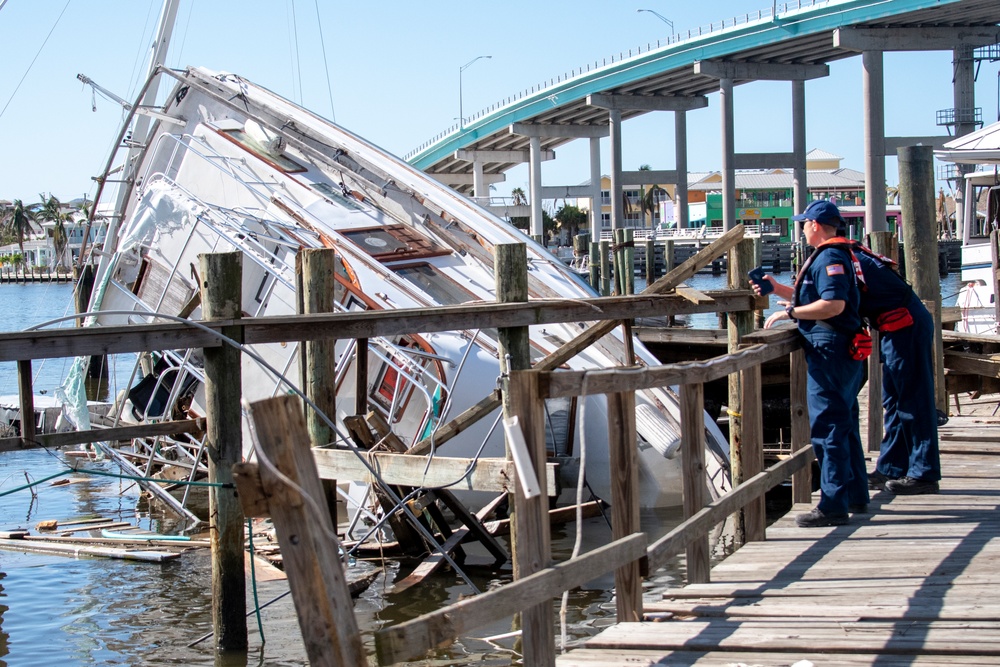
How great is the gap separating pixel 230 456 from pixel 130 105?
11168mm

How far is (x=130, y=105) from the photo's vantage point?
15.9 meters

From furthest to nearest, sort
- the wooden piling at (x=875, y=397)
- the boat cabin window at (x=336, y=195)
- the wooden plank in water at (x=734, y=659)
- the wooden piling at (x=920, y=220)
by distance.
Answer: the boat cabin window at (x=336, y=195), the wooden piling at (x=920, y=220), the wooden piling at (x=875, y=397), the wooden plank in water at (x=734, y=659)

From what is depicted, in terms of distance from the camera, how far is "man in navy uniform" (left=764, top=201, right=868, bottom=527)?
5.94 m

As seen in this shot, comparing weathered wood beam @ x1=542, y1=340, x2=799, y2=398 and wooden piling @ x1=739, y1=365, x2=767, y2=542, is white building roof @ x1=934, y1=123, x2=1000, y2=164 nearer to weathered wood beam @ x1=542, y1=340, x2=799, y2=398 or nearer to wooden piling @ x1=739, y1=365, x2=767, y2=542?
wooden piling @ x1=739, y1=365, x2=767, y2=542

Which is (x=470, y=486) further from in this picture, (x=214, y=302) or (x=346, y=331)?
(x=214, y=302)

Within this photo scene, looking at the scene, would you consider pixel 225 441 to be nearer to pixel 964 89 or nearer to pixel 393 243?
pixel 393 243

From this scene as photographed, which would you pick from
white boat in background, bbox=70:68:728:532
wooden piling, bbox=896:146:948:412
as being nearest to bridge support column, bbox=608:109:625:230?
white boat in background, bbox=70:68:728:532

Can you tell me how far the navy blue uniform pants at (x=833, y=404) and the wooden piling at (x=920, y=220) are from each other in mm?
3472

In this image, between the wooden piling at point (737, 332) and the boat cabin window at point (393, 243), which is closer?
the wooden piling at point (737, 332)

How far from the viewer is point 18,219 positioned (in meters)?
135

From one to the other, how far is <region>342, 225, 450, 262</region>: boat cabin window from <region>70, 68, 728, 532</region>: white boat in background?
1.0 inches

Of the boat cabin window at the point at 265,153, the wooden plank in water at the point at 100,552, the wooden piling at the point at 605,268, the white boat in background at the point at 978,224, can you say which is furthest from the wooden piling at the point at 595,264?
the wooden plank in water at the point at 100,552

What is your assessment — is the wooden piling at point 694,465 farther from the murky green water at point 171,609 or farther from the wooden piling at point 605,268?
the wooden piling at point 605,268

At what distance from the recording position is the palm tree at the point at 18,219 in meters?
135
